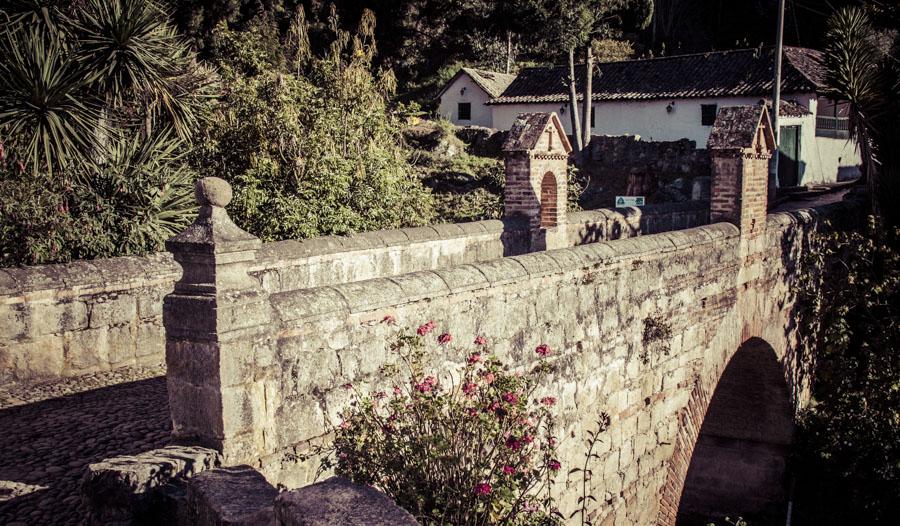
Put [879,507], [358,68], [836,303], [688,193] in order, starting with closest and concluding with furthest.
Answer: [879,507] < [836,303] < [358,68] < [688,193]

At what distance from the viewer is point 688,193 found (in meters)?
26.3

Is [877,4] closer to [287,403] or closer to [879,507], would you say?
[879,507]

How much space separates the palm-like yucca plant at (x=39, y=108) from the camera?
9906mm

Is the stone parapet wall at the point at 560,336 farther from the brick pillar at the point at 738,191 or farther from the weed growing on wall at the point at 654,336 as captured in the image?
the brick pillar at the point at 738,191

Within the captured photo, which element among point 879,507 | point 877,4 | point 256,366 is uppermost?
point 877,4

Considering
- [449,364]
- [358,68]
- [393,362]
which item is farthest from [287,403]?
[358,68]

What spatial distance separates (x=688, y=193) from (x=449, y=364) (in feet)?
74.3

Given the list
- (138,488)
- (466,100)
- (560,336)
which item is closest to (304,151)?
(560,336)

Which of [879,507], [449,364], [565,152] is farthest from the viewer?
[565,152]

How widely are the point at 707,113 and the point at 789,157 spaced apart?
4.62 metres

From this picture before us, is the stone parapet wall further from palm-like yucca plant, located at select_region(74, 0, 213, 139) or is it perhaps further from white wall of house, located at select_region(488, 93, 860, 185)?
white wall of house, located at select_region(488, 93, 860, 185)

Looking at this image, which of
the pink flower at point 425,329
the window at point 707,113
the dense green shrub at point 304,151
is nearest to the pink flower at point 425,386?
the pink flower at point 425,329

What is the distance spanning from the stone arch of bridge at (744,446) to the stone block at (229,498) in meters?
8.55

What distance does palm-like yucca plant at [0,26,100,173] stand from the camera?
32.5ft
